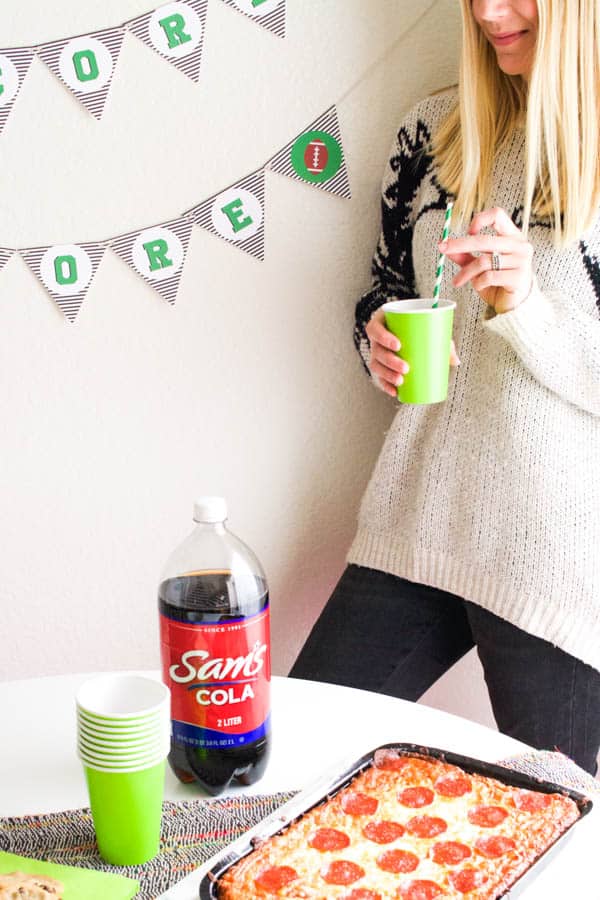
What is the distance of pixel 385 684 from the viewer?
1552mm

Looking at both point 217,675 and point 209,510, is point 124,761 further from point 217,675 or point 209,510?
point 209,510

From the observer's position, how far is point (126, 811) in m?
0.83

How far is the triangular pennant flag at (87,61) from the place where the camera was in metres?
1.52

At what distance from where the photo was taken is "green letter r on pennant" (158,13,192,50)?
5.00ft

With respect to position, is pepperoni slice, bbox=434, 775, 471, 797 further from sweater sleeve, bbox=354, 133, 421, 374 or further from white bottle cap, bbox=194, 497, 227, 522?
sweater sleeve, bbox=354, 133, 421, 374

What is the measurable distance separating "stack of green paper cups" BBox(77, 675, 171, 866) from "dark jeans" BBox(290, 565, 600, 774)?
2.30ft

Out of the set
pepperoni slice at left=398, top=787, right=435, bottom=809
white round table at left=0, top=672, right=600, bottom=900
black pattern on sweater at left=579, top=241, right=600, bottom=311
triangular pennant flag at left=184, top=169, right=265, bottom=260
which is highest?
triangular pennant flag at left=184, top=169, right=265, bottom=260

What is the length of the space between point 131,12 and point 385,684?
1.08 meters

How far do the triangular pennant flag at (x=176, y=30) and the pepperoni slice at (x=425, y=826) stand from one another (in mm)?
1169

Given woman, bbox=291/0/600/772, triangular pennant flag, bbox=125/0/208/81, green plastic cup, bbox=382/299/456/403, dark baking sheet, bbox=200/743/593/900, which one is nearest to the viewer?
dark baking sheet, bbox=200/743/593/900

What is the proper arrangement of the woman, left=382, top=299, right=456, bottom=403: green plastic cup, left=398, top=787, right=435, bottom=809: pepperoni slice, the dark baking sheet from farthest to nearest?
the woman → left=382, top=299, right=456, bottom=403: green plastic cup → left=398, top=787, right=435, bottom=809: pepperoni slice → the dark baking sheet

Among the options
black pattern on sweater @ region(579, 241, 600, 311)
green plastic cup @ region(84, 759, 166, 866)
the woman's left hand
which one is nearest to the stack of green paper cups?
green plastic cup @ region(84, 759, 166, 866)

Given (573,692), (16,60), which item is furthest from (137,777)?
(16,60)

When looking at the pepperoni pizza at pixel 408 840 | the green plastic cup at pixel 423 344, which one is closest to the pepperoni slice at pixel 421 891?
the pepperoni pizza at pixel 408 840
